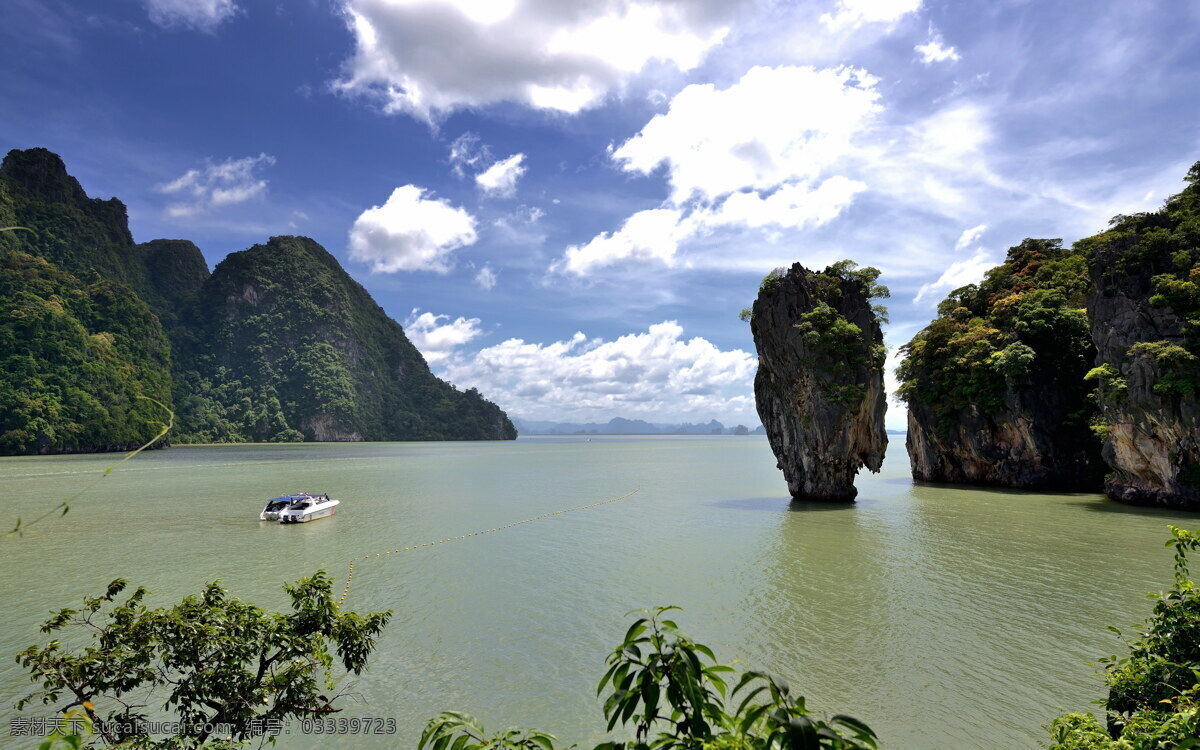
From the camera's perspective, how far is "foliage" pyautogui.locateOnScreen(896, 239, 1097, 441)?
4085cm

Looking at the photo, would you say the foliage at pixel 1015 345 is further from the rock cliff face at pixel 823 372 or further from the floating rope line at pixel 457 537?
the floating rope line at pixel 457 537

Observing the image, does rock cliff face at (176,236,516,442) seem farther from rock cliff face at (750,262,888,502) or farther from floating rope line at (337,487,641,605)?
rock cliff face at (750,262,888,502)

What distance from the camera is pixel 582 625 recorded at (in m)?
15.4

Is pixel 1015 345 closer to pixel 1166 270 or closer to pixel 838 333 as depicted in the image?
pixel 1166 270

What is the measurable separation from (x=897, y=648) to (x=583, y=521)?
21.6 meters

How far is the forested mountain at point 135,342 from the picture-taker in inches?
3605

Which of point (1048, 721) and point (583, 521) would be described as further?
point (583, 521)

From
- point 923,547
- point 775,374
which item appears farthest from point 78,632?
point 775,374

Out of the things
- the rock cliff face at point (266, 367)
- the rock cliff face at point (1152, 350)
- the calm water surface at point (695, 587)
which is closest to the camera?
the calm water surface at point (695, 587)

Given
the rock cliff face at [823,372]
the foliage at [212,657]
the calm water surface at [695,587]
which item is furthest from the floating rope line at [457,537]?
the rock cliff face at [823,372]

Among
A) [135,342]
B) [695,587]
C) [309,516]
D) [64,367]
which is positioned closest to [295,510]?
[309,516]

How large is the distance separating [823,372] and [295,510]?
33818mm

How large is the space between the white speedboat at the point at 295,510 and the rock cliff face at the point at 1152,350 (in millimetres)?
48541

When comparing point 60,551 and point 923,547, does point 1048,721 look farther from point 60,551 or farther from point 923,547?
point 60,551
